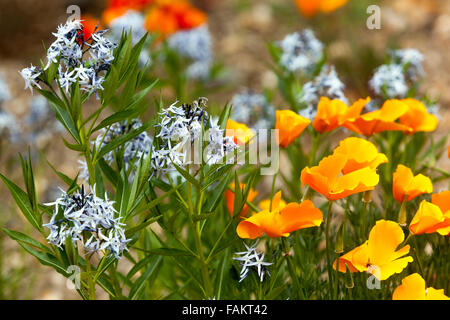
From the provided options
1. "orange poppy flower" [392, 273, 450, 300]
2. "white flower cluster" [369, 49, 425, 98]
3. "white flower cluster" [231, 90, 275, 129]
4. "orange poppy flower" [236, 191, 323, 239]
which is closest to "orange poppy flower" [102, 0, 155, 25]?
"white flower cluster" [231, 90, 275, 129]

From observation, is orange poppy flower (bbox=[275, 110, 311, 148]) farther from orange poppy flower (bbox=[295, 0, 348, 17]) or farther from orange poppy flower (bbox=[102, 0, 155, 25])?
orange poppy flower (bbox=[295, 0, 348, 17])

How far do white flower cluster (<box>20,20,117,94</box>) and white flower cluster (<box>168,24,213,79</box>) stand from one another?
1604 mm

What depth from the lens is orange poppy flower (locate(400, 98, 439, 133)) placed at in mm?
1213

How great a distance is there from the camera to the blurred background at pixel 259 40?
2.83m

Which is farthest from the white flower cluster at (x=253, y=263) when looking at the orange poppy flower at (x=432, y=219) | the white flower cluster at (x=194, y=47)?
the white flower cluster at (x=194, y=47)

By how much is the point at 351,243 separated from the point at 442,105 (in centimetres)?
177

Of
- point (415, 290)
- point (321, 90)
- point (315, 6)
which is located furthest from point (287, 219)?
point (315, 6)

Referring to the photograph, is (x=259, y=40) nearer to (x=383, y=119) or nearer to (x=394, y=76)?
(x=394, y=76)

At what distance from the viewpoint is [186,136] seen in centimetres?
91

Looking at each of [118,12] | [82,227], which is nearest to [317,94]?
[82,227]

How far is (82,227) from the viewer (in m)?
0.87

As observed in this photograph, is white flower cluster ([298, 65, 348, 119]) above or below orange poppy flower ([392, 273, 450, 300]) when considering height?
above

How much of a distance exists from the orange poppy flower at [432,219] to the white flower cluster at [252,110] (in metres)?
1.00
